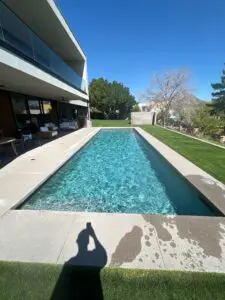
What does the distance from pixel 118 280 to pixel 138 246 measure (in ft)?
1.81

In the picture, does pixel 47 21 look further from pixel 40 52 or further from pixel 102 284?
pixel 102 284

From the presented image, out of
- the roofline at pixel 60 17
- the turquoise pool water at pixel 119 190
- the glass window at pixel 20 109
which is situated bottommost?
the turquoise pool water at pixel 119 190

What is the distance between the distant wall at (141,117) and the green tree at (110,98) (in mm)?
13088

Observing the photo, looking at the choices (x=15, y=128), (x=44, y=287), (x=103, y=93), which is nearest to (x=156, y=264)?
(x=44, y=287)

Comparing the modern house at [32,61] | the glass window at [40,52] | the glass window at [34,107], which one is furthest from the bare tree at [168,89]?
the glass window at [40,52]

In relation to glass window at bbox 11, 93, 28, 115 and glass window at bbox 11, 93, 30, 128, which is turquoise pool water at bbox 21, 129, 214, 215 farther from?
glass window at bbox 11, 93, 28, 115

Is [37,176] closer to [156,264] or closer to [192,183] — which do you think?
[156,264]

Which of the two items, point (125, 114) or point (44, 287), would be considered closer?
point (44, 287)

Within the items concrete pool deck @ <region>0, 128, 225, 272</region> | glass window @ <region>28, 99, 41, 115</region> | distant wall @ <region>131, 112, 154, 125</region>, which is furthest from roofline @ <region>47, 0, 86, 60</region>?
distant wall @ <region>131, 112, 154, 125</region>

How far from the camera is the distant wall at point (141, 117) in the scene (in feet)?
80.0

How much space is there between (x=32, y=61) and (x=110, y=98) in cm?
3119

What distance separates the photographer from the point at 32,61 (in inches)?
225

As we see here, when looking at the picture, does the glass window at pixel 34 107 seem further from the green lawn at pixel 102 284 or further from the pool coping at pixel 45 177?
Result: the green lawn at pixel 102 284

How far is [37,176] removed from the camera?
4.72 meters
